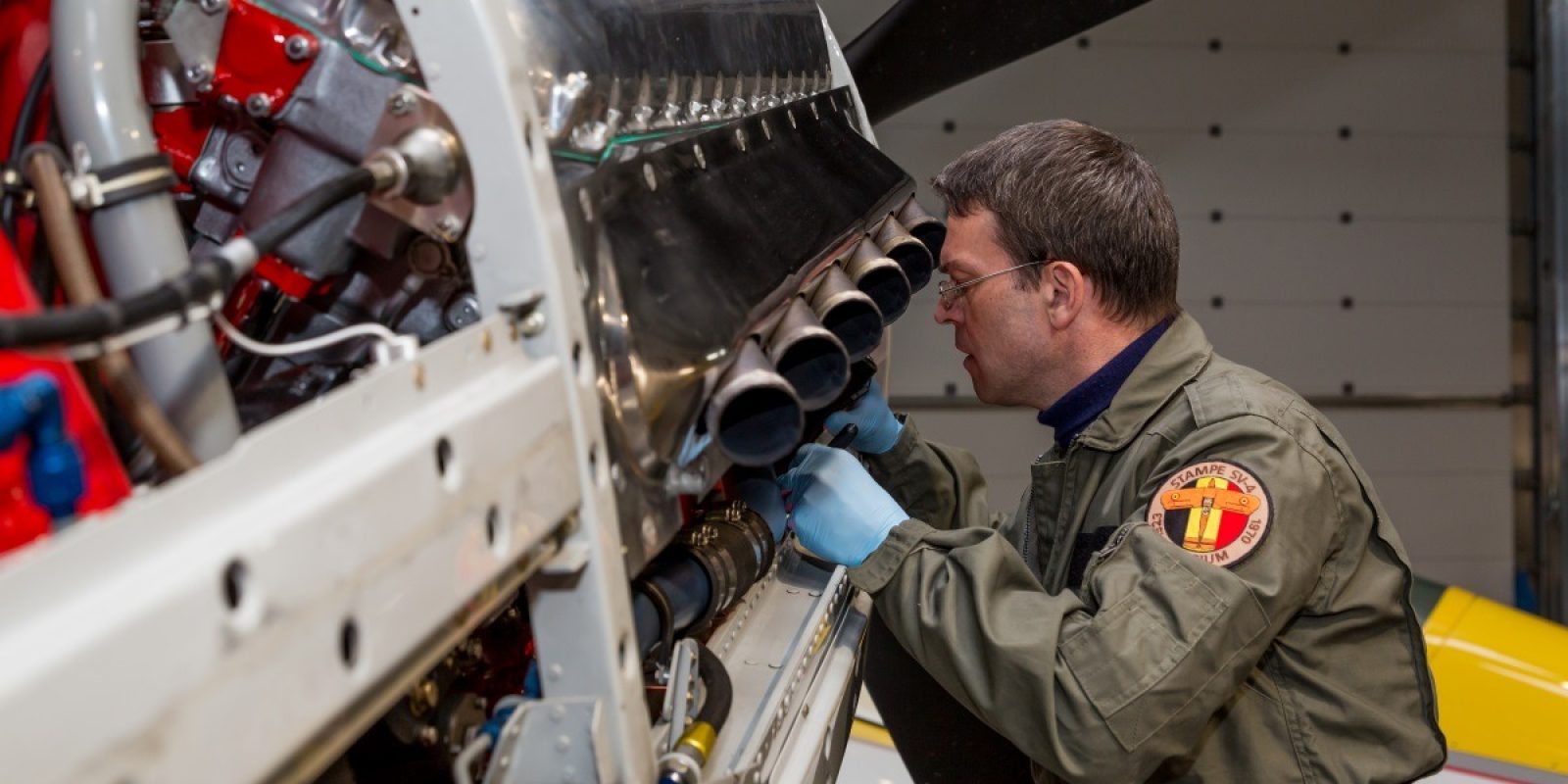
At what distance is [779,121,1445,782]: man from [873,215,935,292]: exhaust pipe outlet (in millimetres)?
180

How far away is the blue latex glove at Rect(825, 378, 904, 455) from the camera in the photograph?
2488mm

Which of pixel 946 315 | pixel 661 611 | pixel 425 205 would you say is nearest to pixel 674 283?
pixel 425 205

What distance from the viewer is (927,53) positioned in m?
2.75

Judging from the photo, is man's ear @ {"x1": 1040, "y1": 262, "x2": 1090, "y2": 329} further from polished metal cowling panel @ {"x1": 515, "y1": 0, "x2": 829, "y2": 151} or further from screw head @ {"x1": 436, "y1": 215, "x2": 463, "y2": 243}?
screw head @ {"x1": 436, "y1": 215, "x2": 463, "y2": 243}

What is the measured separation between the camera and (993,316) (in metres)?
2.37

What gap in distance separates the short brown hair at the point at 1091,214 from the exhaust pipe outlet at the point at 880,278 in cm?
32

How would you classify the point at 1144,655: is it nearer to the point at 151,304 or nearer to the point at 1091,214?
the point at 1091,214

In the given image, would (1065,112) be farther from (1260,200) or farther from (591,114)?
(591,114)

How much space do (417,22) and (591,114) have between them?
0.91 ft

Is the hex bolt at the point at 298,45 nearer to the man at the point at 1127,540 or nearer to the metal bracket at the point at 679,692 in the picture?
the metal bracket at the point at 679,692

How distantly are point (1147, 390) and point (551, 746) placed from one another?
4.46ft

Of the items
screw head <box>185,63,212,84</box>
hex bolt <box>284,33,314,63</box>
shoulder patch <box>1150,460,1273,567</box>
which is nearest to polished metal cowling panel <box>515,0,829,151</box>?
hex bolt <box>284,33,314,63</box>

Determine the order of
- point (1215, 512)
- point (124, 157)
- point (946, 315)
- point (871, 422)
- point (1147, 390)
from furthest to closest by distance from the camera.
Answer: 1. point (871, 422)
2. point (946, 315)
3. point (1147, 390)
4. point (1215, 512)
5. point (124, 157)

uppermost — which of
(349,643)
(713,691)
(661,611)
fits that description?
(349,643)
